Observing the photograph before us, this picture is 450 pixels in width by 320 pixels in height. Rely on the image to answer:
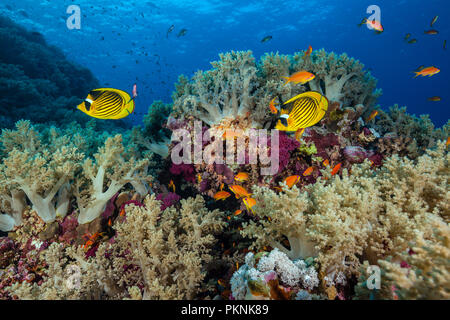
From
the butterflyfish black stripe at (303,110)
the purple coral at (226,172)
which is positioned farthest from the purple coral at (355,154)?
the purple coral at (226,172)

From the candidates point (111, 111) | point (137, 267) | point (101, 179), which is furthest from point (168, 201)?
point (111, 111)

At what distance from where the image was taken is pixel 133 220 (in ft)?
8.68

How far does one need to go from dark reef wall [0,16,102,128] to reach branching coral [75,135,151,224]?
10114 millimetres

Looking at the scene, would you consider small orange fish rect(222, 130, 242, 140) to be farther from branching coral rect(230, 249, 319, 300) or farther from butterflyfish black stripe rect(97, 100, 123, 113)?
branching coral rect(230, 249, 319, 300)

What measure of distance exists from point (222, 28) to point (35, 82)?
47.8 meters

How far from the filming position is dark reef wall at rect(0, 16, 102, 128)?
37.9ft

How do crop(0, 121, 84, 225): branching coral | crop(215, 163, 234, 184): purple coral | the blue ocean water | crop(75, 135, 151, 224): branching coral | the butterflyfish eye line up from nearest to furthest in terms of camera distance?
the butterflyfish eye, crop(0, 121, 84, 225): branching coral, crop(75, 135, 151, 224): branching coral, crop(215, 163, 234, 184): purple coral, the blue ocean water

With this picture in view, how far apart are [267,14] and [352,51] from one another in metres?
35.8

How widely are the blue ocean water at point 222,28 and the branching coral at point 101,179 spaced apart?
25.2 metres

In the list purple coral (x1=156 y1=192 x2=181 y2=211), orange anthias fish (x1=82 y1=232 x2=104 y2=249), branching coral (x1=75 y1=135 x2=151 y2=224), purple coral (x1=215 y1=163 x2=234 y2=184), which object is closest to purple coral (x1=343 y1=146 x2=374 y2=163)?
purple coral (x1=215 y1=163 x2=234 y2=184)

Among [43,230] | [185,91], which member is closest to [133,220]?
[43,230]

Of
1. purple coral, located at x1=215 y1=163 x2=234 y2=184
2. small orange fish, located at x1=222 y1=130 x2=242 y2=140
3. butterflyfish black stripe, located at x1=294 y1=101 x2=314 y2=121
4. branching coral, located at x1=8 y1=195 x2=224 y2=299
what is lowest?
branching coral, located at x1=8 y1=195 x2=224 y2=299

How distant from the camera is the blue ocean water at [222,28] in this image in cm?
3841
